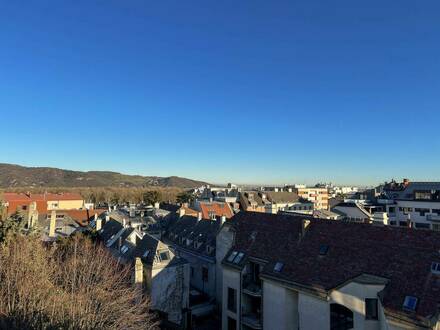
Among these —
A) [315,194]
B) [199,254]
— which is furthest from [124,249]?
[315,194]

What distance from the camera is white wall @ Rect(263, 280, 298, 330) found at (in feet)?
84.4

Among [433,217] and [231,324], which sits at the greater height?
[433,217]

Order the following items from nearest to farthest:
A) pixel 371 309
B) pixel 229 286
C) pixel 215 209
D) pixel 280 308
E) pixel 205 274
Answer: pixel 371 309
pixel 280 308
pixel 229 286
pixel 205 274
pixel 215 209

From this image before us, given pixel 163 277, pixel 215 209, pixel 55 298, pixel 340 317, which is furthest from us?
pixel 215 209

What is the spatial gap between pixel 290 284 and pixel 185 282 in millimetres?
13562

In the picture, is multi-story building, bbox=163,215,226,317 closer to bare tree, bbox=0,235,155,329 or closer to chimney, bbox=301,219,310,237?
bare tree, bbox=0,235,155,329

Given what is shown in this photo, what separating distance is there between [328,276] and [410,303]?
224 inches

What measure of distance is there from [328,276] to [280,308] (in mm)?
4937

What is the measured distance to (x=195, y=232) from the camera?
158 feet

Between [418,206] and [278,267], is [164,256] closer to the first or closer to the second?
[278,267]

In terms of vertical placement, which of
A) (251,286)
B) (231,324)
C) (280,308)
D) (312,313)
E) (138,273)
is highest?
→ (138,273)

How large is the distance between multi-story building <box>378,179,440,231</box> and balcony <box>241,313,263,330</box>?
43376 mm

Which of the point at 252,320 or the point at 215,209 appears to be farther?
the point at 215,209

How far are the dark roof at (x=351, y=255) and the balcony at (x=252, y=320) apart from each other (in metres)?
4.66
